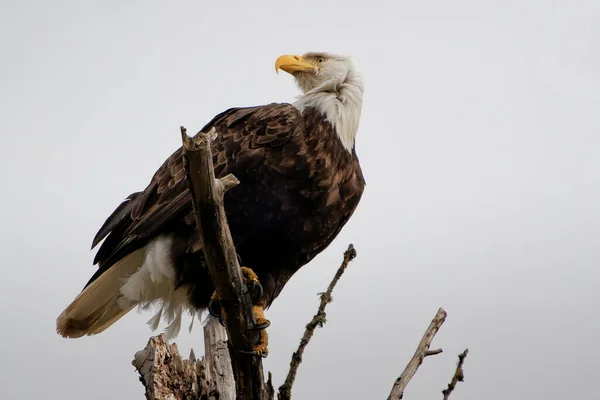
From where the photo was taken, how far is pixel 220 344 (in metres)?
4.32

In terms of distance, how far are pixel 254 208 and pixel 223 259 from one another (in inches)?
49.0

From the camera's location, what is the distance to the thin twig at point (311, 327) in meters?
3.20

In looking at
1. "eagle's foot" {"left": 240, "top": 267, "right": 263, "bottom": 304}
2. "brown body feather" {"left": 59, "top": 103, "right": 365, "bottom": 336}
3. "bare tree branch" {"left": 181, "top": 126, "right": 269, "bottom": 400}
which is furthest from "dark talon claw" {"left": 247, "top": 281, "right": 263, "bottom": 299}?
"brown body feather" {"left": 59, "top": 103, "right": 365, "bottom": 336}

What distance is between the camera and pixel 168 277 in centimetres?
469

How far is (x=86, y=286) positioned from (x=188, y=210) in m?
1.03

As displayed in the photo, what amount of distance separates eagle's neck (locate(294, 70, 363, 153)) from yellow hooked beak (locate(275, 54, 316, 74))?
21 cm

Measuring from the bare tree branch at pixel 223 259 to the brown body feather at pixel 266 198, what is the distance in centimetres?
104

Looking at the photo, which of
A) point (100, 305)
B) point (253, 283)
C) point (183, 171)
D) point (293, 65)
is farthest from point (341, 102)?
point (100, 305)

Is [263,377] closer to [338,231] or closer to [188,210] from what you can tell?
[188,210]

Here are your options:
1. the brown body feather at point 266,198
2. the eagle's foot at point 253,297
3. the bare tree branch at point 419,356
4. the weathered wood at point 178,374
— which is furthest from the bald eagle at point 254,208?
the bare tree branch at point 419,356

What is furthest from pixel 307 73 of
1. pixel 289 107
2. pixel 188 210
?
pixel 188 210

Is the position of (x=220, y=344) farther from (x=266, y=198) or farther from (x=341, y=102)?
(x=341, y=102)

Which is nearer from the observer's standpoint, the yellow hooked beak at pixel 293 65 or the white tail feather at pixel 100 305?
the white tail feather at pixel 100 305

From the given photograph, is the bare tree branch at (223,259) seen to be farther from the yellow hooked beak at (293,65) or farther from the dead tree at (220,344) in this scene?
the yellow hooked beak at (293,65)
